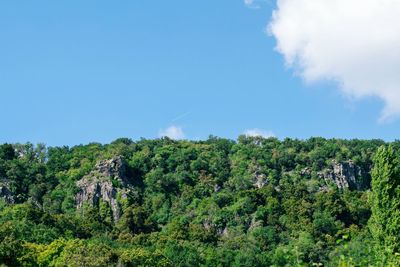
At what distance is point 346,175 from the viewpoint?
162 meters

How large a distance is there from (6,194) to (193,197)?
3635cm

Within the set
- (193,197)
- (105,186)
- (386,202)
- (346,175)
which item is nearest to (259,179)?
(193,197)

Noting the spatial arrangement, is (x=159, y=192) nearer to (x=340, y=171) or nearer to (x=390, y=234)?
(x=340, y=171)

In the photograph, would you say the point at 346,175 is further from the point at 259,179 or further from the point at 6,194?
the point at 6,194

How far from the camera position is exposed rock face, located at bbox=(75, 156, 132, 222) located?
471 feet

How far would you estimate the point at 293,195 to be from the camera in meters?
142

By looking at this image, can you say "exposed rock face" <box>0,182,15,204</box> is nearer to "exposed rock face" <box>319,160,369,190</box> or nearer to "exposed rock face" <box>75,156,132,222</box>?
"exposed rock face" <box>75,156,132,222</box>

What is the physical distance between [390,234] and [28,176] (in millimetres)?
118381

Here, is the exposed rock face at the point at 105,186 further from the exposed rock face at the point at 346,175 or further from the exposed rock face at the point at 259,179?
the exposed rock face at the point at 346,175

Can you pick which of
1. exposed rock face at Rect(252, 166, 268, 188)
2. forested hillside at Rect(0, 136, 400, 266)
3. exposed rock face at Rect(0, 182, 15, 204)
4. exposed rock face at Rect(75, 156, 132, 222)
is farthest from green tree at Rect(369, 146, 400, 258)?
exposed rock face at Rect(252, 166, 268, 188)

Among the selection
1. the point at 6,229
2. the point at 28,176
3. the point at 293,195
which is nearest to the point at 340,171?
the point at 293,195

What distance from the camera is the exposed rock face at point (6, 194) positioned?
134125 millimetres

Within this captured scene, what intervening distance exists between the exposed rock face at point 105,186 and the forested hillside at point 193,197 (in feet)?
0.73

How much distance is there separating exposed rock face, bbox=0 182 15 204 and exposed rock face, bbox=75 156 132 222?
44.8ft
